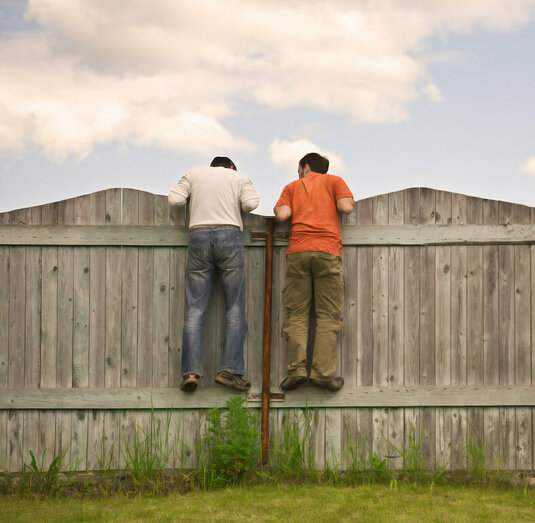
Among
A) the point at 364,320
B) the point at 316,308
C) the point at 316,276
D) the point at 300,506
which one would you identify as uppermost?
the point at 316,276

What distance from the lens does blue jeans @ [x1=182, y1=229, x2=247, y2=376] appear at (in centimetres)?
494

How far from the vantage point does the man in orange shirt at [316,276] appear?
16.2 feet

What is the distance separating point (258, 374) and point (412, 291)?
144cm

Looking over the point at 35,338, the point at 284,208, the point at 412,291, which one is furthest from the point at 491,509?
the point at 35,338

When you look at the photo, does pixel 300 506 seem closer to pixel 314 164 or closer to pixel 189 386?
pixel 189 386

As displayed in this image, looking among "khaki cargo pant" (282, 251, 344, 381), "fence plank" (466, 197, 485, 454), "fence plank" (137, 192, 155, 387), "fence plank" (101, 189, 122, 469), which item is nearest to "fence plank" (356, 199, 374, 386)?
"khaki cargo pant" (282, 251, 344, 381)

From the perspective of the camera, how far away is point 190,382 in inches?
194

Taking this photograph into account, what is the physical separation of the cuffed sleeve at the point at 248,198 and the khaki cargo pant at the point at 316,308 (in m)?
0.49

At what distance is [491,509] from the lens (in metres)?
4.40

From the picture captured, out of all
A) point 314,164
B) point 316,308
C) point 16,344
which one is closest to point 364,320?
point 316,308

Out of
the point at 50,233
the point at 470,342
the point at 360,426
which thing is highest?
the point at 50,233

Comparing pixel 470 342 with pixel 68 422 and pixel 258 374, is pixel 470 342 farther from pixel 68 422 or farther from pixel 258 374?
pixel 68 422

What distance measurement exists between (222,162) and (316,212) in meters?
0.89

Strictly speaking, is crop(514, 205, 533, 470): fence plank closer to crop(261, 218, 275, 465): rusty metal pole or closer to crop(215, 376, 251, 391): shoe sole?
crop(261, 218, 275, 465): rusty metal pole
